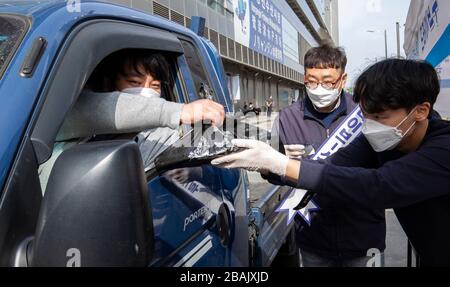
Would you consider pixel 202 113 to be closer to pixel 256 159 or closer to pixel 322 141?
pixel 256 159

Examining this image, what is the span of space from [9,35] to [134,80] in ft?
2.38

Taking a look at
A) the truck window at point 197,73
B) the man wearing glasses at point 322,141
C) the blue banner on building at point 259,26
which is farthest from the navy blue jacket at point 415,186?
the blue banner on building at point 259,26

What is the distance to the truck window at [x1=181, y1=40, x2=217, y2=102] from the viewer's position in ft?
8.19

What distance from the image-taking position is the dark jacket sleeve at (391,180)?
1575mm

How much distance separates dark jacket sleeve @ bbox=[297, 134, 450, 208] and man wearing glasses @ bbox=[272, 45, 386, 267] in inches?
24.3

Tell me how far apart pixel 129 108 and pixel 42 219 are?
67cm

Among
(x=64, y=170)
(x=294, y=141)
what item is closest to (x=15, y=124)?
(x=64, y=170)

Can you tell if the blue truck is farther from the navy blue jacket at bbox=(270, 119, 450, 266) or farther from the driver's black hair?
the navy blue jacket at bbox=(270, 119, 450, 266)

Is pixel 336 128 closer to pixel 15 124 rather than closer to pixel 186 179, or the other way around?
pixel 186 179

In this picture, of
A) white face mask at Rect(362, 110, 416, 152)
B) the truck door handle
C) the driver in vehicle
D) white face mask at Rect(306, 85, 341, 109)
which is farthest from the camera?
white face mask at Rect(306, 85, 341, 109)

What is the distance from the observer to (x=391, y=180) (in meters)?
1.60

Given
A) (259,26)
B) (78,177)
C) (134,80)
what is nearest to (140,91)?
(134,80)

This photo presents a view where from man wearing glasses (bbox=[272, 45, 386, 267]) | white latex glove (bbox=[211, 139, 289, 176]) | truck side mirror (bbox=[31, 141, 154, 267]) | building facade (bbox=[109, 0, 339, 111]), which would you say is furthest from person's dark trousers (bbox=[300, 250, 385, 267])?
building facade (bbox=[109, 0, 339, 111])

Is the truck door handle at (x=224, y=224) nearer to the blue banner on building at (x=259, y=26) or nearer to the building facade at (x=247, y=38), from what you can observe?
the building facade at (x=247, y=38)
